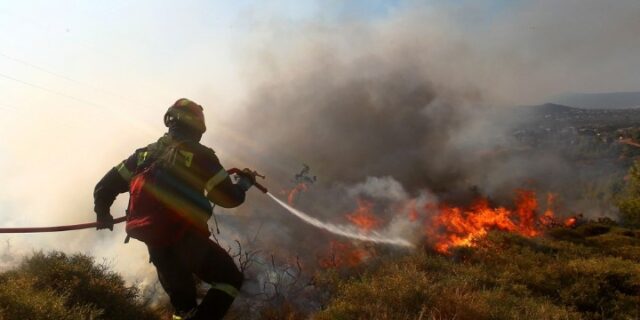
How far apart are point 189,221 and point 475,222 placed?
53.7 feet

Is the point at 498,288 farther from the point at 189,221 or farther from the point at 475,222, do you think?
the point at 475,222

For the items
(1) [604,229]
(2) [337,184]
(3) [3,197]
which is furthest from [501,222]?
(3) [3,197]

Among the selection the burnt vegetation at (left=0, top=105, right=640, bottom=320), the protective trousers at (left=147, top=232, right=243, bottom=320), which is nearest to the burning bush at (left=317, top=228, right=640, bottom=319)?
the burnt vegetation at (left=0, top=105, right=640, bottom=320)

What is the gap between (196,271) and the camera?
3.17 meters

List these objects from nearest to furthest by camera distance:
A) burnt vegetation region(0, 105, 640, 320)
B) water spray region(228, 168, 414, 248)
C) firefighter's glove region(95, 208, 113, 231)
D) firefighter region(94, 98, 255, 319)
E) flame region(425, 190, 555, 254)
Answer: firefighter region(94, 98, 255, 319), firefighter's glove region(95, 208, 113, 231), burnt vegetation region(0, 105, 640, 320), water spray region(228, 168, 414, 248), flame region(425, 190, 555, 254)

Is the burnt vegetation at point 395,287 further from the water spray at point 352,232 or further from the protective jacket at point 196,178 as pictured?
the protective jacket at point 196,178

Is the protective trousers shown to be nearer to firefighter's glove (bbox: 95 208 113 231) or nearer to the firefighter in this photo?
the firefighter

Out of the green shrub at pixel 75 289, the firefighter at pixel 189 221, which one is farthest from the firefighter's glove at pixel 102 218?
the green shrub at pixel 75 289

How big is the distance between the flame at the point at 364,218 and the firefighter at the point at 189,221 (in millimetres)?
13126

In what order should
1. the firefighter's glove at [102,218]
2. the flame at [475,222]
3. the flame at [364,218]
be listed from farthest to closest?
the flame at [364,218] < the flame at [475,222] < the firefighter's glove at [102,218]

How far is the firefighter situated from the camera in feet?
10.0

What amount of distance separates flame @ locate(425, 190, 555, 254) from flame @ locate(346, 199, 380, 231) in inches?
81.7

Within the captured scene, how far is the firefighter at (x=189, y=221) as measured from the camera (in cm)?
305

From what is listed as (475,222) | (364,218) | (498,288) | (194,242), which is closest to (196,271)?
(194,242)
